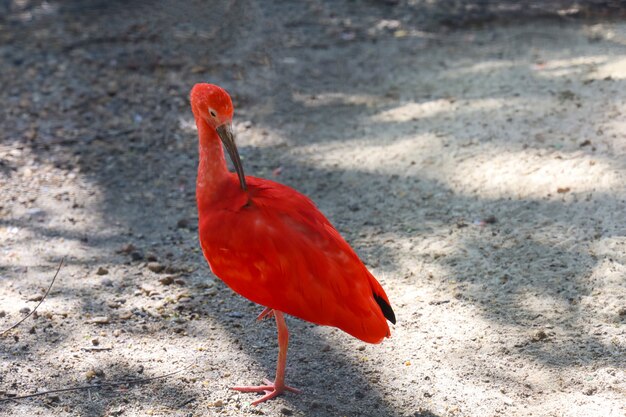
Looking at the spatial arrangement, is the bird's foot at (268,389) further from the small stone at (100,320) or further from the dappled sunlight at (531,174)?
the dappled sunlight at (531,174)

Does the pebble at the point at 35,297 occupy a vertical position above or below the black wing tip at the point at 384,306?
below

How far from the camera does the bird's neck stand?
3.36m

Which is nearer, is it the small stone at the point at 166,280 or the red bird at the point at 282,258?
the red bird at the point at 282,258

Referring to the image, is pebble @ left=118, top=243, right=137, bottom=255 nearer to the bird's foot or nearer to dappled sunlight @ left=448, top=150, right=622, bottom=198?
the bird's foot

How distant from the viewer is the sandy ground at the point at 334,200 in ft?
11.3

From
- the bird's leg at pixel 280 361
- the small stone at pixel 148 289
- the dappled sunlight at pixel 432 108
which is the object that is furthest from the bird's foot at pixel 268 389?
the dappled sunlight at pixel 432 108

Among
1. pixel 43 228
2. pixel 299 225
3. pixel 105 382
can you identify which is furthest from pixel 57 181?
pixel 299 225

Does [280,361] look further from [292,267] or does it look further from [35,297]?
[35,297]

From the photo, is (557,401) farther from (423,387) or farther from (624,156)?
(624,156)

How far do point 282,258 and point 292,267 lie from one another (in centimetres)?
5

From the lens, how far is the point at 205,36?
762 cm

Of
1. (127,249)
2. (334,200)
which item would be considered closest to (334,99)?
(334,200)

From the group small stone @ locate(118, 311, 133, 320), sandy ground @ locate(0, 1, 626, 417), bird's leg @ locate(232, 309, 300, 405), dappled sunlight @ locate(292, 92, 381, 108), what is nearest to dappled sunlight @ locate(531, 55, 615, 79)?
sandy ground @ locate(0, 1, 626, 417)

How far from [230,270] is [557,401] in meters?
1.40
